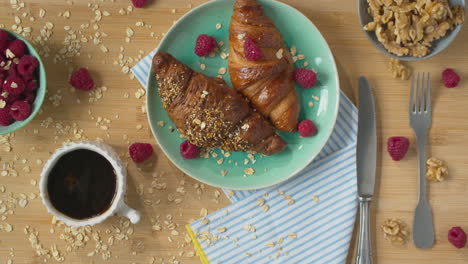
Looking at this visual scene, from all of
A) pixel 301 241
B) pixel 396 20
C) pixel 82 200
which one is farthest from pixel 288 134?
pixel 82 200

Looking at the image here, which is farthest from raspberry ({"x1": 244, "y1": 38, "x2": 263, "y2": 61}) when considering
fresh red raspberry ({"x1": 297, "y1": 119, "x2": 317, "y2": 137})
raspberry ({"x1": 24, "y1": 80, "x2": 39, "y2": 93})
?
raspberry ({"x1": 24, "y1": 80, "x2": 39, "y2": 93})

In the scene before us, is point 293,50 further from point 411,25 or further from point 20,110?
point 20,110

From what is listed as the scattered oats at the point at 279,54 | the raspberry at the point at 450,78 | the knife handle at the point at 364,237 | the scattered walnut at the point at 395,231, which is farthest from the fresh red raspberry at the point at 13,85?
the raspberry at the point at 450,78

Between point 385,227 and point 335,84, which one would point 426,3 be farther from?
point 385,227

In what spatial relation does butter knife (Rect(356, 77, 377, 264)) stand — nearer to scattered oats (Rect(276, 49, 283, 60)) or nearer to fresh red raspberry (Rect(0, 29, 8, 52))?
scattered oats (Rect(276, 49, 283, 60))

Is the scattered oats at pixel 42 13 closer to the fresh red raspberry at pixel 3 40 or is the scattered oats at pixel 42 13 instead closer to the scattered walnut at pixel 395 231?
the fresh red raspberry at pixel 3 40

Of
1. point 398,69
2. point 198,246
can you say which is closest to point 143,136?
point 198,246
